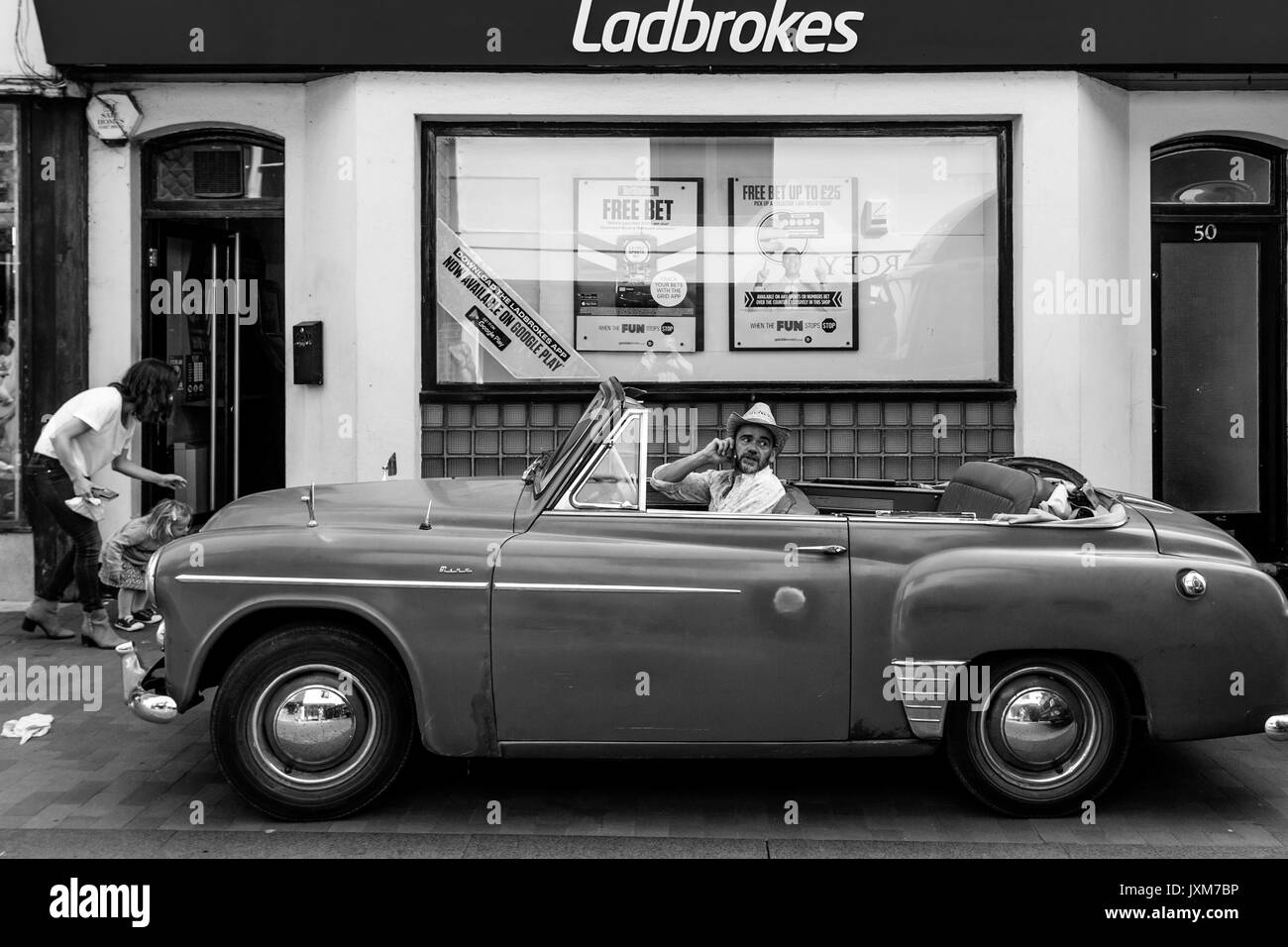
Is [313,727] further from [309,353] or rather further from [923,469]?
[923,469]

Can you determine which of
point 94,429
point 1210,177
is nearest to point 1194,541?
point 1210,177

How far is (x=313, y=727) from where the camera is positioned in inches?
209

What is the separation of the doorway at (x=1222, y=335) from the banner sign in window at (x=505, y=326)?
4.10 metres

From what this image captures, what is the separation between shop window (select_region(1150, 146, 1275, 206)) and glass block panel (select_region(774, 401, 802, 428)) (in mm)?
3003

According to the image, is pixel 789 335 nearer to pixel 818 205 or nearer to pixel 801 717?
pixel 818 205

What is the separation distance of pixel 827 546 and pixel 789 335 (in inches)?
183

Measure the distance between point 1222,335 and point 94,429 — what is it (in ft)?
24.6

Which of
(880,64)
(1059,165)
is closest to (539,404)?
(880,64)

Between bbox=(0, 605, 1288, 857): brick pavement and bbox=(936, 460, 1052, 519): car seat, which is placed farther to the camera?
bbox=(936, 460, 1052, 519): car seat

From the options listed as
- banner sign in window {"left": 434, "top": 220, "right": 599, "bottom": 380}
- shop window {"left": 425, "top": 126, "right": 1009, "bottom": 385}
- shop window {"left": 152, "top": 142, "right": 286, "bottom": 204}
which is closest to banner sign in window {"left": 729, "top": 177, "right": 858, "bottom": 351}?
shop window {"left": 425, "top": 126, "right": 1009, "bottom": 385}

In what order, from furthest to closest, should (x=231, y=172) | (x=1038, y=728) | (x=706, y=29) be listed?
(x=231, y=172) → (x=706, y=29) → (x=1038, y=728)

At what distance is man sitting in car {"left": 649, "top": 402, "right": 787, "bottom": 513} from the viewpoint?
6.19 m

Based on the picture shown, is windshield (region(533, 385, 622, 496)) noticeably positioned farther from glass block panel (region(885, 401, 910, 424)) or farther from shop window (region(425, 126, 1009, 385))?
glass block panel (region(885, 401, 910, 424))

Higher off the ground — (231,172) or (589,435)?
(231,172)
